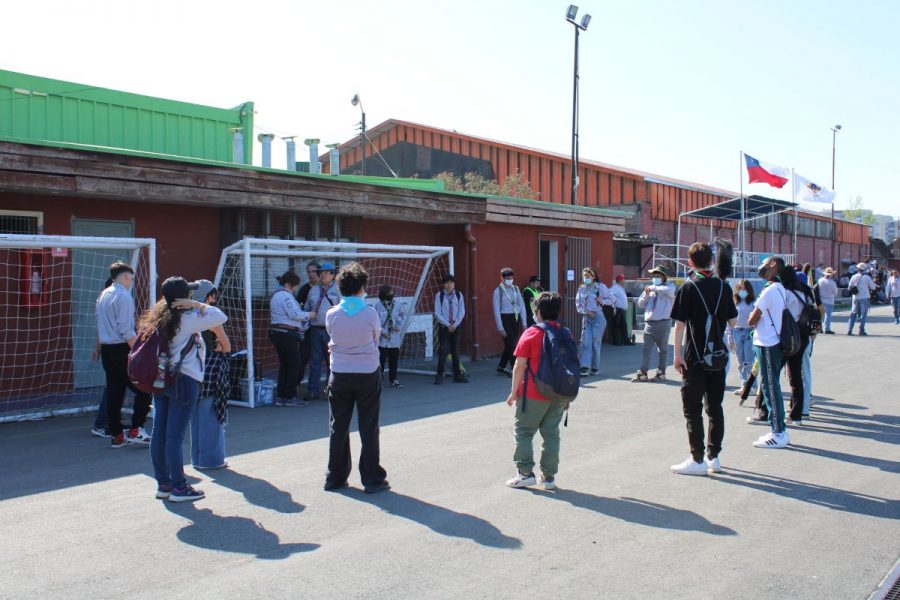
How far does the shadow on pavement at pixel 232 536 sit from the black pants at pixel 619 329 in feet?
45.0

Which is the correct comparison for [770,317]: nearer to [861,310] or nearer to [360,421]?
[360,421]

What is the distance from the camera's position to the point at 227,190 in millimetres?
10984

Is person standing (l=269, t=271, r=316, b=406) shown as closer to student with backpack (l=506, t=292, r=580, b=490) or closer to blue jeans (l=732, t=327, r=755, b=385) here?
student with backpack (l=506, t=292, r=580, b=490)

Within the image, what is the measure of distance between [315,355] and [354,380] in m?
4.88

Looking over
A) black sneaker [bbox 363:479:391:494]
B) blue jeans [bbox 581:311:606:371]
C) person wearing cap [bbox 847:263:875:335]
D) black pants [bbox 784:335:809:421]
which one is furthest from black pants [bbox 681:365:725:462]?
person wearing cap [bbox 847:263:875:335]

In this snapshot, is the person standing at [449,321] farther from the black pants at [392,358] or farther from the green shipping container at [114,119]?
the green shipping container at [114,119]

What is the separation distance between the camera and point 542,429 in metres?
6.38

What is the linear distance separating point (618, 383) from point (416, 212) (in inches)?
181

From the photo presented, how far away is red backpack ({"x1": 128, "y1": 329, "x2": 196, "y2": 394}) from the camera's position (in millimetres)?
5973

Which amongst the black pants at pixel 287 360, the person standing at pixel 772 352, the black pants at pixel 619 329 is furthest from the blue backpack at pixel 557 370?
the black pants at pixel 619 329

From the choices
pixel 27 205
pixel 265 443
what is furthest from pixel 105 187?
pixel 265 443

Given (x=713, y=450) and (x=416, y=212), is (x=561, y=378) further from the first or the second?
(x=416, y=212)

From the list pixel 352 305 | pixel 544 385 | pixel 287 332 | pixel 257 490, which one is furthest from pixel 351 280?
pixel 287 332

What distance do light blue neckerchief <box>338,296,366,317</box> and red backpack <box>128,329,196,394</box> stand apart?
1317mm
